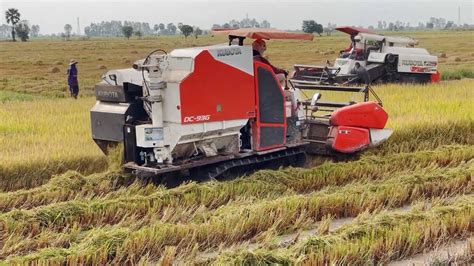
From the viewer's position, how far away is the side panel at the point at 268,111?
7.76 meters

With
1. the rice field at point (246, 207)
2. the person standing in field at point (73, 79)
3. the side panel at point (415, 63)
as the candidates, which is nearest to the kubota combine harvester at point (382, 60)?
the side panel at point (415, 63)

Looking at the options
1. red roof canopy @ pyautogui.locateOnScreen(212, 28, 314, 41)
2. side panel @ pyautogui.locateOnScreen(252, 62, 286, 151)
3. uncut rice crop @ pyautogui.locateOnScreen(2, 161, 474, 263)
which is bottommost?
uncut rice crop @ pyautogui.locateOnScreen(2, 161, 474, 263)

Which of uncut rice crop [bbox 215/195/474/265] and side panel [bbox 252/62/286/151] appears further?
side panel [bbox 252/62/286/151]

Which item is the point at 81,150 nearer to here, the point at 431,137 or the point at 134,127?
the point at 134,127

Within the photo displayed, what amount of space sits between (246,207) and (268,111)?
2165 mm

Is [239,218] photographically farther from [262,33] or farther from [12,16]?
[12,16]

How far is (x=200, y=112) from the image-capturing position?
7.02 m

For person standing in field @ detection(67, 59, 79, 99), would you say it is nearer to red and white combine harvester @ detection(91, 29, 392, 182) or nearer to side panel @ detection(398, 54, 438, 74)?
side panel @ detection(398, 54, 438, 74)

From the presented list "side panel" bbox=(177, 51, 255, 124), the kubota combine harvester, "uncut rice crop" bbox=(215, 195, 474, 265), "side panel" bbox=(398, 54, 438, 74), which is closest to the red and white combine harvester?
"side panel" bbox=(177, 51, 255, 124)

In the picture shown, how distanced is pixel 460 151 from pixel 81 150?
5420 millimetres

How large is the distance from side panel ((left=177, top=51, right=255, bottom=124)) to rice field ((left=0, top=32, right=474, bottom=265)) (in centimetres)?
80

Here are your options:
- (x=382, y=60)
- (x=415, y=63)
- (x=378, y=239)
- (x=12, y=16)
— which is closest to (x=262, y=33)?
(x=378, y=239)

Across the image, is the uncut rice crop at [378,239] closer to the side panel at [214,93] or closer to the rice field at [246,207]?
the rice field at [246,207]

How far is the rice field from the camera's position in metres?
4.92
